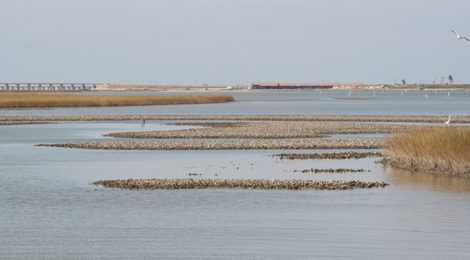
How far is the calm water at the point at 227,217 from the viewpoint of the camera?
72.1 ft

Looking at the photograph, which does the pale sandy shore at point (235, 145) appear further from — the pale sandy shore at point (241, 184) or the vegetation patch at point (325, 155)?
the pale sandy shore at point (241, 184)

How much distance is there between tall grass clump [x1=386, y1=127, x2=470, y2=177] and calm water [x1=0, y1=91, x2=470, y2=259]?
1.26 m

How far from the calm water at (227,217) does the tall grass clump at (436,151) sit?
1.26 meters

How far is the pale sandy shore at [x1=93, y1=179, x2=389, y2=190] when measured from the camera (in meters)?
34.2

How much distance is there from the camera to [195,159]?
47.3m

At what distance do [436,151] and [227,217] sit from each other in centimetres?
1612

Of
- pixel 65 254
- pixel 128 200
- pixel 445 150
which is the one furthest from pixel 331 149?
pixel 65 254

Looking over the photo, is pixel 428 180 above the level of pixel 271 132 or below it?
above

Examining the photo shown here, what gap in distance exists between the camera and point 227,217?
27.2 metres

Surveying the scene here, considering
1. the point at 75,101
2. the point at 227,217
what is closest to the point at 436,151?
the point at 227,217

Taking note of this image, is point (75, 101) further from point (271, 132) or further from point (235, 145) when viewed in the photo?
point (235, 145)

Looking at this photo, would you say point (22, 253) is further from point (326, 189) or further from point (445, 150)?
point (445, 150)

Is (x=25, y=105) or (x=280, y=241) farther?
(x=25, y=105)

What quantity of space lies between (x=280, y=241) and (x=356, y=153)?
2721cm
